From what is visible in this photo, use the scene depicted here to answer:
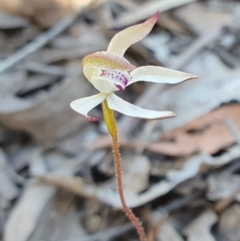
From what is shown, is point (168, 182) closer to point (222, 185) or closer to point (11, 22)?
point (222, 185)

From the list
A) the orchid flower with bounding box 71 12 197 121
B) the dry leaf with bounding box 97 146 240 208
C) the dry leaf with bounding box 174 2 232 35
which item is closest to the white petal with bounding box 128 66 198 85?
the orchid flower with bounding box 71 12 197 121

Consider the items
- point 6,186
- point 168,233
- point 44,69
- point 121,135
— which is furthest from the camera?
point 44,69

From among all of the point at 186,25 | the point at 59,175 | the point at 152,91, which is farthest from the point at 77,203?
the point at 186,25

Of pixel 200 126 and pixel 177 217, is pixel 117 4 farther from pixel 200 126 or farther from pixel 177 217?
pixel 177 217

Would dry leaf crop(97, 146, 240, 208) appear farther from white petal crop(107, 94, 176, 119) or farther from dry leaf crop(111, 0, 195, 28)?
dry leaf crop(111, 0, 195, 28)

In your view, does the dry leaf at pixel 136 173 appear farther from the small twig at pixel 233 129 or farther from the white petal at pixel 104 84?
the white petal at pixel 104 84

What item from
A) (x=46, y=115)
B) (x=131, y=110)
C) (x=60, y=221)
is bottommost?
(x=60, y=221)

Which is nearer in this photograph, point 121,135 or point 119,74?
point 119,74

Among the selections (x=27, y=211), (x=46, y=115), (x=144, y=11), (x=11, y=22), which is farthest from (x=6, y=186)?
(x=144, y=11)
